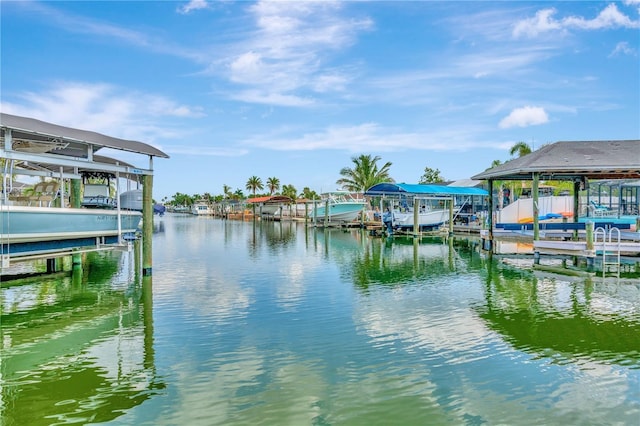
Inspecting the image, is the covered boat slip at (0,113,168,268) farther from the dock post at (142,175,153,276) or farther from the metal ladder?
the metal ladder

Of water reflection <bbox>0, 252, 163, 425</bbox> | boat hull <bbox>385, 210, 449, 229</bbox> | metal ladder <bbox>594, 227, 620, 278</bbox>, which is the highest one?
boat hull <bbox>385, 210, 449, 229</bbox>

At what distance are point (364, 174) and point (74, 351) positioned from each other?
55.8 m

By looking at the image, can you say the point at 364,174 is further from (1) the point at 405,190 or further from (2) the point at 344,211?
(1) the point at 405,190

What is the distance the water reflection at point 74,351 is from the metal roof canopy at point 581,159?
15.0 meters

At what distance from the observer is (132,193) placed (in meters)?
31.0

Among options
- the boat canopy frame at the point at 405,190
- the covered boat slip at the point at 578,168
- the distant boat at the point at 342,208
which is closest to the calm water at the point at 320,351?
the covered boat slip at the point at 578,168

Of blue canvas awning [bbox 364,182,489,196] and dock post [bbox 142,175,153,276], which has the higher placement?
blue canvas awning [bbox 364,182,489,196]

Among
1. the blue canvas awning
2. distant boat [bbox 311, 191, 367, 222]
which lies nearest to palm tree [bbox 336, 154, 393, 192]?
distant boat [bbox 311, 191, 367, 222]

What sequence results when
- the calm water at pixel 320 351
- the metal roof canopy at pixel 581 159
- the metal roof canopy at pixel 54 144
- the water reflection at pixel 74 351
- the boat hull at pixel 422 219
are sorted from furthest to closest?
the boat hull at pixel 422 219, the metal roof canopy at pixel 581 159, the metal roof canopy at pixel 54 144, the water reflection at pixel 74 351, the calm water at pixel 320 351

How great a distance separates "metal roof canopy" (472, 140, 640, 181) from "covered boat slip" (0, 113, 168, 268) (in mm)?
14018

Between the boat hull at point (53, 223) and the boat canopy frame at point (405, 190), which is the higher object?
the boat canopy frame at point (405, 190)

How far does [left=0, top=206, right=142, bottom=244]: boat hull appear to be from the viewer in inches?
476

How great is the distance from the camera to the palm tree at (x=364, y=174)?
2472 inches

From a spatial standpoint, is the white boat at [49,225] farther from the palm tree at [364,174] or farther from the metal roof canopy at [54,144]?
the palm tree at [364,174]
